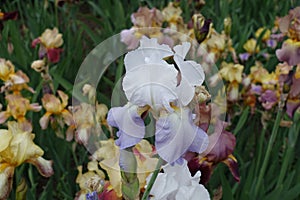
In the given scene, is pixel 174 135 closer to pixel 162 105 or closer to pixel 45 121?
pixel 162 105

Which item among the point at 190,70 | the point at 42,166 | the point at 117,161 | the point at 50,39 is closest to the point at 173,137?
the point at 190,70

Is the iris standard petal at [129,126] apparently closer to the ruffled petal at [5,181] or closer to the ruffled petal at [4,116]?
the ruffled petal at [5,181]

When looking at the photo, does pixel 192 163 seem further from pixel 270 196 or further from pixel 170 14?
pixel 170 14

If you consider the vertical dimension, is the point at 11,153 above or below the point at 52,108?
above

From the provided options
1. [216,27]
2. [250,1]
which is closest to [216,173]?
[216,27]

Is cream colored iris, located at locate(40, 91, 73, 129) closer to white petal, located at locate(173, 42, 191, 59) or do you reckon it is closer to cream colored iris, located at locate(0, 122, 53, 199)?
cream colored iris, located at locate(0, 122, 53, 199)

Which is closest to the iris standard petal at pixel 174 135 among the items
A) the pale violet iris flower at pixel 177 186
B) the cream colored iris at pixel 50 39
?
the pale violet iris flower at pixel 177 186
